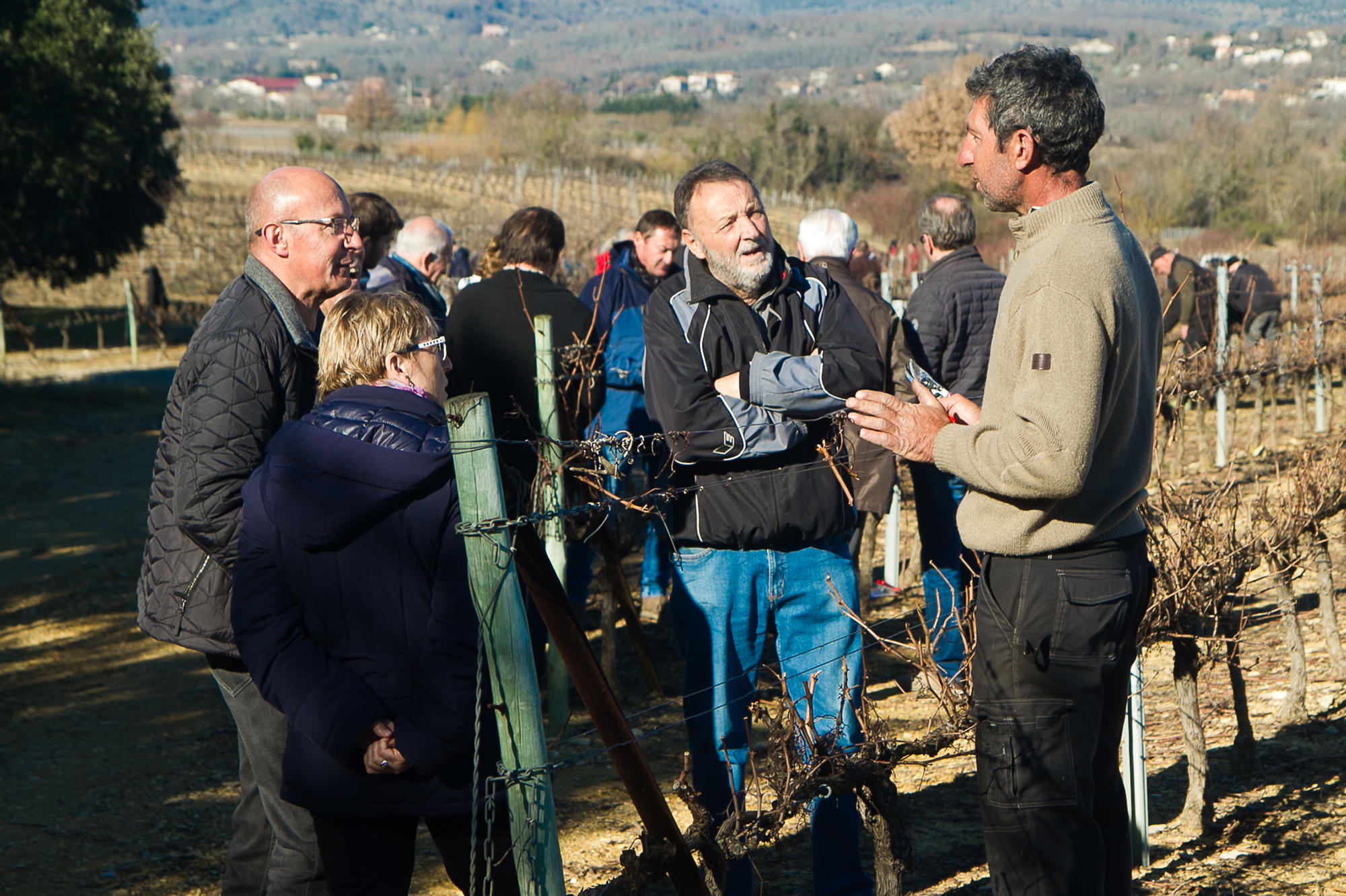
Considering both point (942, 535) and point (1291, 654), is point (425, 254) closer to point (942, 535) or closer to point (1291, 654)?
point (942, 535)

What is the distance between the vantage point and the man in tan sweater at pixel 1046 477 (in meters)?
2.04

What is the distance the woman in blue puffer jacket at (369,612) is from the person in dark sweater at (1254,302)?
1098 centimetres

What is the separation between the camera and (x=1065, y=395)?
198 cm

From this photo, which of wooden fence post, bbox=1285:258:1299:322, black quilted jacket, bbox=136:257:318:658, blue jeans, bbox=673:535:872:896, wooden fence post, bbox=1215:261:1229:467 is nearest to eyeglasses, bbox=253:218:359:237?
black quilted jacket, bbox=136:257:318:658

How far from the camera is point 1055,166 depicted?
2166mm

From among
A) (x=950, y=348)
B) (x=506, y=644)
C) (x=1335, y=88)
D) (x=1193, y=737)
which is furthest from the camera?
(x=1335, y=88)

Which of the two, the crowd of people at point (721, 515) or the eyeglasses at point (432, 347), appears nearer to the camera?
the crowd of people at point (721, 515)

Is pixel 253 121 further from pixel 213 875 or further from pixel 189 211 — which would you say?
pixel 213 875

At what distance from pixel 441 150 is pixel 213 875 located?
65.5 meters

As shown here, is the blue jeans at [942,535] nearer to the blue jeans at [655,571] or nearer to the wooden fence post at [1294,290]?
the blue jeans at [655,571]

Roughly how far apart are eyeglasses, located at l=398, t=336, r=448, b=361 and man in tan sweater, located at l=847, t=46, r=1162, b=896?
2.66 ft

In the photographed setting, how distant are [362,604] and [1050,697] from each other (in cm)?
127

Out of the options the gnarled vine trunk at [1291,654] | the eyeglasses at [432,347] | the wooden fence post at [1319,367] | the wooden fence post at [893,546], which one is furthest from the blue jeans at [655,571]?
the wooden fence post at [1319,367]

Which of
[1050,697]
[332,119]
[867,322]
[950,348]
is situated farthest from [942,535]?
[332,119]
